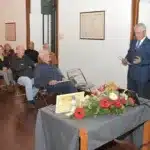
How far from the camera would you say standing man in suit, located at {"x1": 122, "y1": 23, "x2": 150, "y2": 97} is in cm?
395

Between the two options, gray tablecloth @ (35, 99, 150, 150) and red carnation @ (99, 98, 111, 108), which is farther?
red carnation @ (99, 98, 111, 108)

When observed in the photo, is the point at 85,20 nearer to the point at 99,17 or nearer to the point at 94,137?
the point at 99,17

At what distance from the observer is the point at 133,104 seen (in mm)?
2502

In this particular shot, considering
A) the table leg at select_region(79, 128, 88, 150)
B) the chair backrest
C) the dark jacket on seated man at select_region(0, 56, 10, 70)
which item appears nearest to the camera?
the table leg at select_region(79, 128, 88, 150)

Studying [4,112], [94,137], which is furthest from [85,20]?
[94,137]

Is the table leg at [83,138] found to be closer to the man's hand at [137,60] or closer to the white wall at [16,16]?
the man's hand at [137,60]

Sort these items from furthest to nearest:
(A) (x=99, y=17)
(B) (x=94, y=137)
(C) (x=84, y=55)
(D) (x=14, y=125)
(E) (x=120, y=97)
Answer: (C) (x=84, y=55) < (A) (x=99, y=17) < (D) (x=14, y=125) < (E) (x=120, y=97) < (B) (x=94, y=137)

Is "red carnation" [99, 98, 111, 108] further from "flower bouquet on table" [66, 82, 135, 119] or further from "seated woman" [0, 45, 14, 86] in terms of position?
"seated woman" [0, 45, 14, 86]

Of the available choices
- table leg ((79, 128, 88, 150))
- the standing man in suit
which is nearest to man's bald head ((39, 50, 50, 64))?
the standing man in suit

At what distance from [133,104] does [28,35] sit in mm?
5539

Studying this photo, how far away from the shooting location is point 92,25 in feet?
19.1

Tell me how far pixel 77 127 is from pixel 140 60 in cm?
226

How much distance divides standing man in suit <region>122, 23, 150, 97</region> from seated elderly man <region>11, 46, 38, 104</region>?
1777 mm

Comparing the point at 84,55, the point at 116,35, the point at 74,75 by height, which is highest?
the point at 116,35
